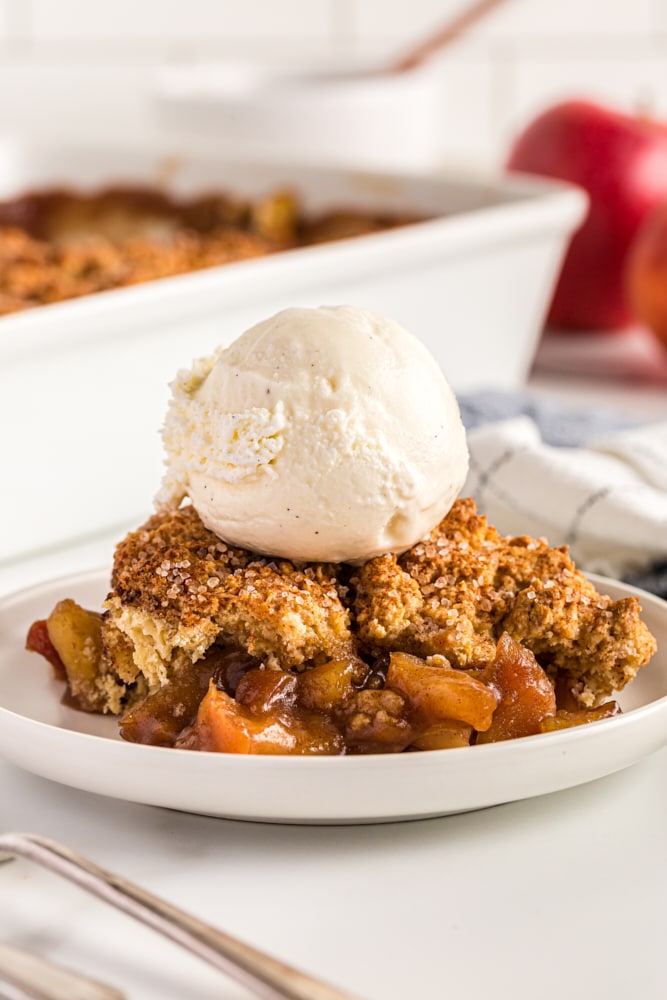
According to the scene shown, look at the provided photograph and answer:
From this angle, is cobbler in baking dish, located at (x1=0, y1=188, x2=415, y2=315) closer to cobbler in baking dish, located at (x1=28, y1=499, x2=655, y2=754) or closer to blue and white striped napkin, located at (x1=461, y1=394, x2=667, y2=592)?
blue and white striped napkin, located at (x1=461, y1=394, x2=667, y2=592)

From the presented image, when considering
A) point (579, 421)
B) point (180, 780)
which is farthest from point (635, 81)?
point (180, 780)

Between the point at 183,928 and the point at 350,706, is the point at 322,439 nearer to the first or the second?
the point at 350,706

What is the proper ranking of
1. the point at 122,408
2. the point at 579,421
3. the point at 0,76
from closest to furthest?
the point at 122,408, the point at 579,421, the point at 0,76

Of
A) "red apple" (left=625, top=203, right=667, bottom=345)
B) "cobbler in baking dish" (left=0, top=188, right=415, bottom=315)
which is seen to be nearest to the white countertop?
"cobbler in baking dish" (left=0, top=188, right=415, bottom=315)

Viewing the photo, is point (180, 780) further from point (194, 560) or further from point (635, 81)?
point (635, 81)

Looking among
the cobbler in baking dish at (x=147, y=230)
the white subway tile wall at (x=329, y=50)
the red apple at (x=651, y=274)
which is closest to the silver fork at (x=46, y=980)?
the cobbler in baking dish at (x=147, y=230)

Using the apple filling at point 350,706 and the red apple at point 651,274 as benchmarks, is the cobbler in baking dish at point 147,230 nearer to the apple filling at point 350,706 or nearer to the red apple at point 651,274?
the red apple at point 651,274

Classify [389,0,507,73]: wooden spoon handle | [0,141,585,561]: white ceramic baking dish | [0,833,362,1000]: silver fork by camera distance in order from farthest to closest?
[389,0,507,73]: wooden spoon handle
[0,141,585,561]: white ceramic baking dish
[0,833,362,1000]: silver fork
